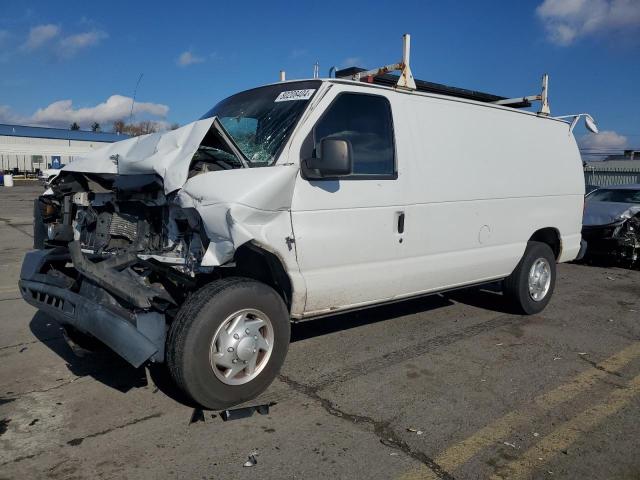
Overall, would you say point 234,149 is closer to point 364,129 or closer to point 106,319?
point 364,129

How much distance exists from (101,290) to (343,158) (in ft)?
6.07

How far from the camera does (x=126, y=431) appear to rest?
129 inches

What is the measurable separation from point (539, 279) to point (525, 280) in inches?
14.4

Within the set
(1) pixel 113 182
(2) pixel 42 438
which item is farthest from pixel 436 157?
(2) pixel 42 438

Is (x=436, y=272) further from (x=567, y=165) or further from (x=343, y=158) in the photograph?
(x=567, y=165)

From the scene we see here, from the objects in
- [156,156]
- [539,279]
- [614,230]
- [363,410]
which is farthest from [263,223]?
[614,230]

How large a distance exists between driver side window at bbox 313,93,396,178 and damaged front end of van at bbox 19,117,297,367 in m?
0.66

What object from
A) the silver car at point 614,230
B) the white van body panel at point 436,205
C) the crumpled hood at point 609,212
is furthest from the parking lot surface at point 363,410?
the crumpled hood at point 609,212

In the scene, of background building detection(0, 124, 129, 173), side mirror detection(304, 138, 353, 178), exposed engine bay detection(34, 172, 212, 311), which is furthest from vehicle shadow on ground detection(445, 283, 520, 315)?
background building detection(0, 124, 129, 173)

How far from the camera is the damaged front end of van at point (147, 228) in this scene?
11.1 feet

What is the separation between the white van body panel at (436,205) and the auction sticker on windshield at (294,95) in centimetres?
16

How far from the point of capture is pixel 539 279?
618 centimetres

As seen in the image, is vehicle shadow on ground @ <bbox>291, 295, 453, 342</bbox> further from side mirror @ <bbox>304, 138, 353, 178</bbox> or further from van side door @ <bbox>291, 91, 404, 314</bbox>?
side mirror @ <bbox>304, 138, 353, 178</bbox>

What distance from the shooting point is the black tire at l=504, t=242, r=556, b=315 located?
5895mm
